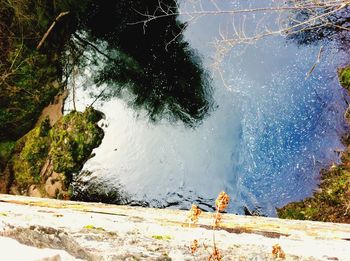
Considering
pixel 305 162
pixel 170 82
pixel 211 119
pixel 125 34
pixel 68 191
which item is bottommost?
pixel 68 191

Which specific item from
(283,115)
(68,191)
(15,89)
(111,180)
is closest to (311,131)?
(283,115)

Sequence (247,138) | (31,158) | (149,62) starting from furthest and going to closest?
(31,158) < (149,62) < (247,138)

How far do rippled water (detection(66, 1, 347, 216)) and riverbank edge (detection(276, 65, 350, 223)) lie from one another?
0.30 ft

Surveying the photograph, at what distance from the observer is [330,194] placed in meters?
5.05

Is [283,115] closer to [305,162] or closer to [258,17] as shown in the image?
[305,162]

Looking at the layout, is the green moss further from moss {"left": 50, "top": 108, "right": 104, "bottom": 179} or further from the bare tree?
moss {"left": 50, "top": 108, "right": 104, "bottom": 179}

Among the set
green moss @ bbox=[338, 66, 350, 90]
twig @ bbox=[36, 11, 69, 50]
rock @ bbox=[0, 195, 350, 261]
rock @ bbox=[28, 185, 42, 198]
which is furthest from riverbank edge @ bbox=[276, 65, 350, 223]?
twig @ bbox=[36, 11, 69, 50]

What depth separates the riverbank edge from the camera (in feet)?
16.4

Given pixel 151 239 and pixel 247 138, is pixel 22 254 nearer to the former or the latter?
pixel 151 239

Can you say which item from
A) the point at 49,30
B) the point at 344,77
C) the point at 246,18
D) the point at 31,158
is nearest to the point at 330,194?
the point at 344,77

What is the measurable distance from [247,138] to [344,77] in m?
1.59

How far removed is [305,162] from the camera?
522cm

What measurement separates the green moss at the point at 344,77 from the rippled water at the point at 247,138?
0.08 m

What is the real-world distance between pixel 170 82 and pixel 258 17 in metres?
1.68
